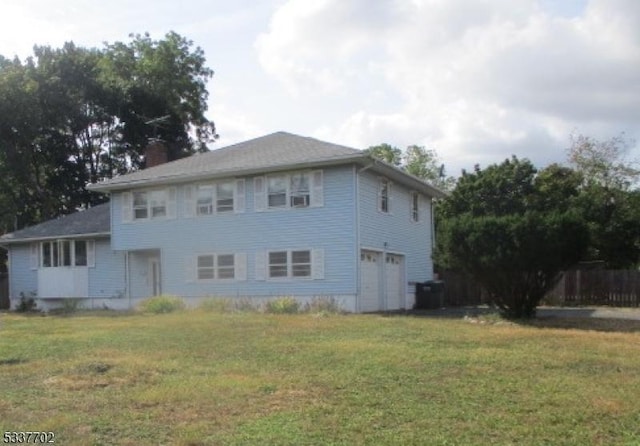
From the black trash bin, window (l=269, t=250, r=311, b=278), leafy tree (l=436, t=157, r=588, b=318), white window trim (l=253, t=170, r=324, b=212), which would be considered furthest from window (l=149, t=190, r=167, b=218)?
leafy tree (l=436, t=157, r=588, b=318)

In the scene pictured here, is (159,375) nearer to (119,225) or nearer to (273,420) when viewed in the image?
(273,420)

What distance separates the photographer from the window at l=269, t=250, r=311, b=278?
75.4 ft

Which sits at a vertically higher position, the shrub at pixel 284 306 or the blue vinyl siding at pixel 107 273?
the blue vinyl siding at pixel 107 273

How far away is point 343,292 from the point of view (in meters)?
22.2

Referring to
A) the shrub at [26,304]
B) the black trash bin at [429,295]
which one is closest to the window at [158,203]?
the shrub at [26,304]

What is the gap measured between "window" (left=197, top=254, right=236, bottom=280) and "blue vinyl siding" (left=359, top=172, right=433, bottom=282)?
5.03m

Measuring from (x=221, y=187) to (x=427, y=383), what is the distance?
17389 mm

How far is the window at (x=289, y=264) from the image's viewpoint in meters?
23.0

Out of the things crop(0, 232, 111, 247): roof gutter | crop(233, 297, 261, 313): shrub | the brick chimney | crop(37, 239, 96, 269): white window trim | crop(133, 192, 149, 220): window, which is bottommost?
crop(233, 297, 261, 313): shrub

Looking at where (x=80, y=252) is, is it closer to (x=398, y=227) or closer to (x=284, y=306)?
(x=284, y=306)

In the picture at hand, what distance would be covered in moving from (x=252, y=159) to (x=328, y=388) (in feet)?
55.1

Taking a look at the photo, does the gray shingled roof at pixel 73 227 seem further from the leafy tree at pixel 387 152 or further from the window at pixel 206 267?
the leafy tree at pixel 387 152

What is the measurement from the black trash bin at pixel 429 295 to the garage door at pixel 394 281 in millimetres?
675

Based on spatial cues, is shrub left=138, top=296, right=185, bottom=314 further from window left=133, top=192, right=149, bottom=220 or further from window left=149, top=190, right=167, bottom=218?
window left=133, top=192, right=149, bottom=220
